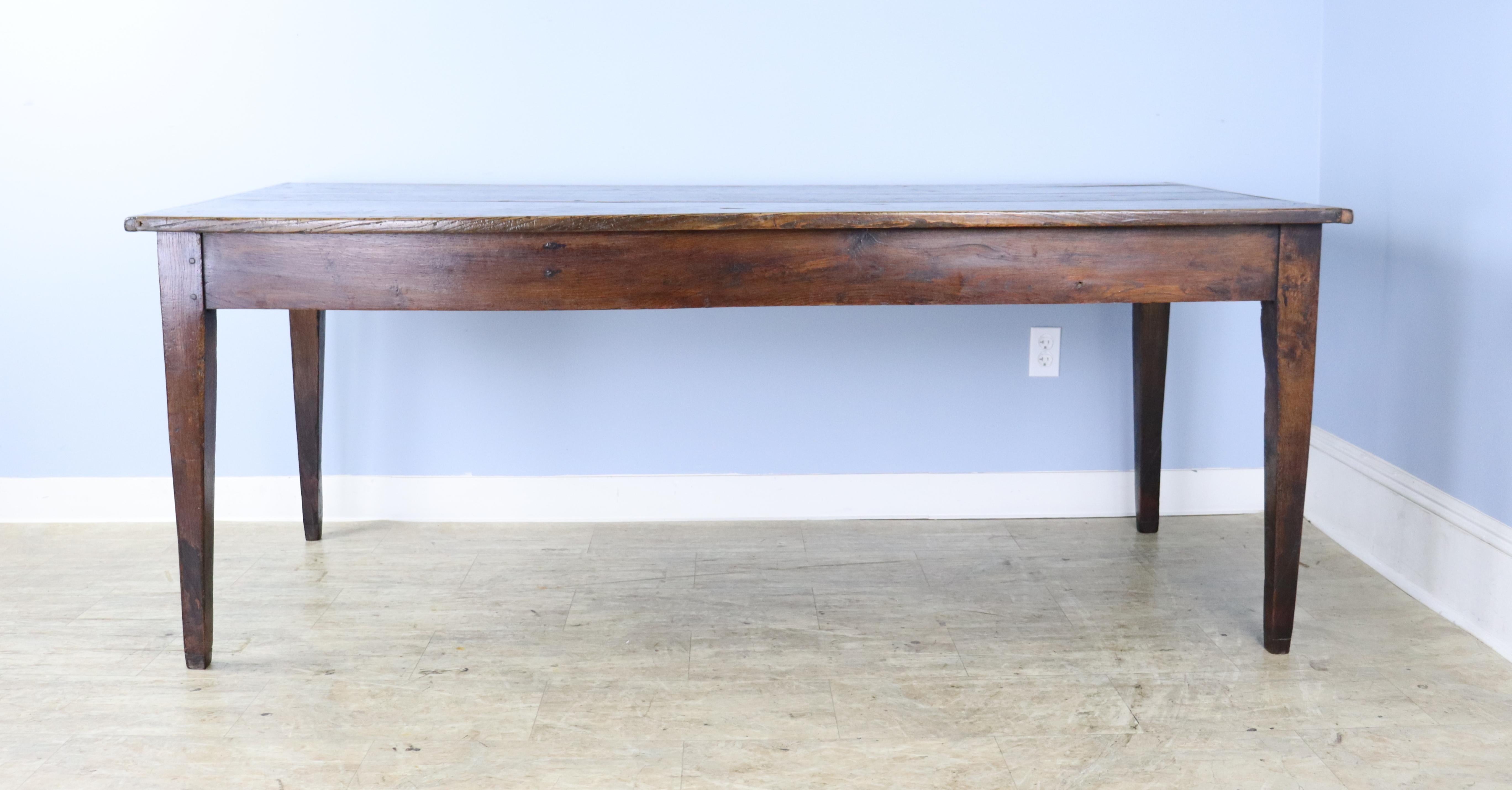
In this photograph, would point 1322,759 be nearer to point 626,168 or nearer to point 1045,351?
point 1045,351

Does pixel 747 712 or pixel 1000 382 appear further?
pixel 1000 382

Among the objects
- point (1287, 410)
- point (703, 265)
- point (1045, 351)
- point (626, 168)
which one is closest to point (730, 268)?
point (703, 265)

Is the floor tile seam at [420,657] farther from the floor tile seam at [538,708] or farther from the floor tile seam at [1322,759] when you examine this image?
the floor tile seam at [1322,759]

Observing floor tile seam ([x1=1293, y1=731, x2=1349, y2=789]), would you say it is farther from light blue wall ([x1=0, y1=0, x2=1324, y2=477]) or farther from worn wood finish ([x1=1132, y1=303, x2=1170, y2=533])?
light blue wall ([x1=0, y1=0, x2=1324, y2=477])

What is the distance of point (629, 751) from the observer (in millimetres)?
1329

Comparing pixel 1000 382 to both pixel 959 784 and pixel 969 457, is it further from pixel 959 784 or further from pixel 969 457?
pixel 959 784

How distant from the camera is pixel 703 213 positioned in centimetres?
140

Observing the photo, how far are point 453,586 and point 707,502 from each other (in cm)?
52

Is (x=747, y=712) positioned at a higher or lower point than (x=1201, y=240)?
lower

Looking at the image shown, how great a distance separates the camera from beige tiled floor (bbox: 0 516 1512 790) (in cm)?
130

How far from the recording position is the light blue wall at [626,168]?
78.8 inches

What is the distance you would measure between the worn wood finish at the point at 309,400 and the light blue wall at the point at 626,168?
110 mm

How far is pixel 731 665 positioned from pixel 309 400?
95 cm

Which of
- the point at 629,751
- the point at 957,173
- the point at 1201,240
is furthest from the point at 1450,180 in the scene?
the point at 629,751
